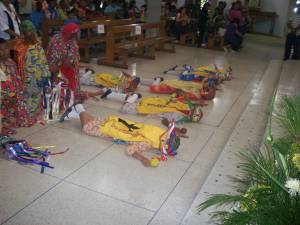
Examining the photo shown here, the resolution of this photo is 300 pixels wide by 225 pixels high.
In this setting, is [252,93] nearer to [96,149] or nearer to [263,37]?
[96,149]

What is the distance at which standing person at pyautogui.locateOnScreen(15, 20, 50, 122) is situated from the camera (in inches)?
146

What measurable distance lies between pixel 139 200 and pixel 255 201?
1628 millimetres

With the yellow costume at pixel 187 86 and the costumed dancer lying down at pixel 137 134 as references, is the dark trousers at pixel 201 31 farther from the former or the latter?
the costumed dancer lying down at pixel 137 134

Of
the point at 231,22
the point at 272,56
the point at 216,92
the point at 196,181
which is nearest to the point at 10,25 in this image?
the point at 216,92

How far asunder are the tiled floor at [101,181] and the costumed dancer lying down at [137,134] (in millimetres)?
86

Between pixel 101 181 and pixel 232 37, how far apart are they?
7923 millimetres

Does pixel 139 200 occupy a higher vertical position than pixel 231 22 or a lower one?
lower

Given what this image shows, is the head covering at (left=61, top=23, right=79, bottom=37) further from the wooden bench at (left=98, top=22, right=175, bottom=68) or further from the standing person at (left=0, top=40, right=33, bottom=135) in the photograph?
the wooden bench at (left=98, top=22, right=175, bottom=68)

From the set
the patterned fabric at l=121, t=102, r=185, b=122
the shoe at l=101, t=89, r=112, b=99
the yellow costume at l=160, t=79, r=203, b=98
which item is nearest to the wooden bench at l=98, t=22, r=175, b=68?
the yellow costume at l=160, t=79, r=203, b=98

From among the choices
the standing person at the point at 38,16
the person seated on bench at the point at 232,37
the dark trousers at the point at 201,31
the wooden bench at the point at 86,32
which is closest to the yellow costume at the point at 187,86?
the wooden bench at the point at 86,32

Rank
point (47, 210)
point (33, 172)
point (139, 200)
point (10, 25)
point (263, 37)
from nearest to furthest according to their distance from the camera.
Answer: point (47, 210), point (139, 200), point (33, 172), point (10, 25), point (263, 37)

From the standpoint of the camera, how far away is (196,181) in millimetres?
3109

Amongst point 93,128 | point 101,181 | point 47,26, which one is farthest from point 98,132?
point 47,26

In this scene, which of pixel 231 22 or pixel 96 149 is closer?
pixel 96 149
